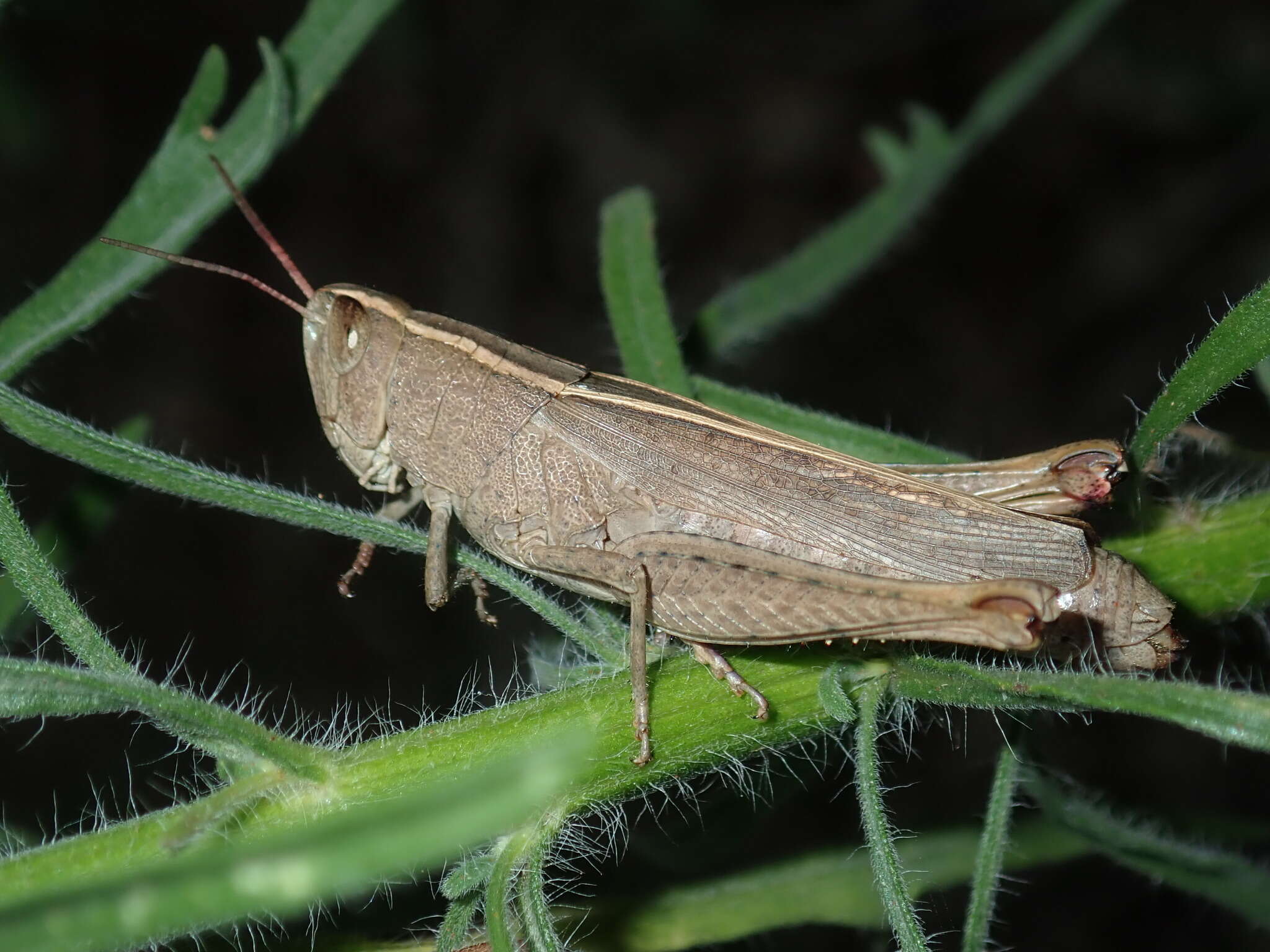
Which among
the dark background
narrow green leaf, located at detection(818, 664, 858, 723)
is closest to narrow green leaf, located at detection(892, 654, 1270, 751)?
narrow green leaf, located at detection(818, 664, 858, 723)

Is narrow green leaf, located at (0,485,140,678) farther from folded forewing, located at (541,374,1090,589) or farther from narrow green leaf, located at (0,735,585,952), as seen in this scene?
folded forewing, located at (541,374,1090,589)

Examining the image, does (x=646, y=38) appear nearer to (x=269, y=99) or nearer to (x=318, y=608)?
(x=318, y=608)

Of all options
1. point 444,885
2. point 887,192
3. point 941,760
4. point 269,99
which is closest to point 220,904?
point 444,885

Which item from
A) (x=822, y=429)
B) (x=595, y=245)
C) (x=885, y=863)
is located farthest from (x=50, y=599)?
(x=595, y=245)

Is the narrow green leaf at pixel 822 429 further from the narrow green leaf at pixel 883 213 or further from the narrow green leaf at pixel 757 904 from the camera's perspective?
the narrow green leaf at pixel 757 904

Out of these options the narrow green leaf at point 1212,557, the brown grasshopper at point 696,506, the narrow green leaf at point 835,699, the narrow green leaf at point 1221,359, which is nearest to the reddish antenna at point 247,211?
the brown grasshopper at point 696,506

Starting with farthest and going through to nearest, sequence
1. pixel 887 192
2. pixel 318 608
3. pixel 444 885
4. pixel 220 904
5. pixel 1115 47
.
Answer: pixel 1115 47 < pixel 318 608 < pixel 887 192 < pixel 444 885 < pixel 220 904
